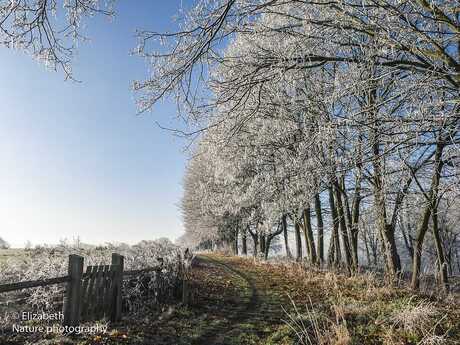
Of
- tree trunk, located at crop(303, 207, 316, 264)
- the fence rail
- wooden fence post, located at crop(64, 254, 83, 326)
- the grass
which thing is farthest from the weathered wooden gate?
tree trunk, located at crop(303, 207, 316, 264)

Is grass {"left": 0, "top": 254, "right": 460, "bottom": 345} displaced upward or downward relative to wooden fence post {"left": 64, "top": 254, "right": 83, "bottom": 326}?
downward

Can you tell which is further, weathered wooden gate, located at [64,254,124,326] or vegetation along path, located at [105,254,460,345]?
weathered wooden gate, located at [64,254,124,326]

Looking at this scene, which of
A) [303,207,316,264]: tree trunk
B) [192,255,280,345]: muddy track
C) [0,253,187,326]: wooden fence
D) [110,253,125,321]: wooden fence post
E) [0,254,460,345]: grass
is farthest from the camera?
[303,207,316,264]: tree trunk

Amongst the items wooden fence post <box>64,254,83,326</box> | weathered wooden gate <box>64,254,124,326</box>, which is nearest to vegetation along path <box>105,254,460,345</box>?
weathered wooden gate <box>64,254,124,326</box>

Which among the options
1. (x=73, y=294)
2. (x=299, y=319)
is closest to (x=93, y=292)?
(x=73, y=294)

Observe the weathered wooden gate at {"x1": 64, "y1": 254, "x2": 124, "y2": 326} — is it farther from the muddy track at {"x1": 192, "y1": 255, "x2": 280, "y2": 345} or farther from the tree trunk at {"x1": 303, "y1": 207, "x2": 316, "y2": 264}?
the tree trunk at {"x1": 303, "y1": 207, "x2": 316, "y2": 264}

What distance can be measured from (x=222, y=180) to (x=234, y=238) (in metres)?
11.4

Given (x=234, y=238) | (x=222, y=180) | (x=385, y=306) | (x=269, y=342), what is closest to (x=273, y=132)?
(x=385, y=306)

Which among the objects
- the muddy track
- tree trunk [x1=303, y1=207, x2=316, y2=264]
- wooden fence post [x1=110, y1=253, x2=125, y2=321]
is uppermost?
tree trunk [x1=303, y1=207, x2=316, y2=264]

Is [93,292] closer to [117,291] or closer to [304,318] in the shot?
[117,291]

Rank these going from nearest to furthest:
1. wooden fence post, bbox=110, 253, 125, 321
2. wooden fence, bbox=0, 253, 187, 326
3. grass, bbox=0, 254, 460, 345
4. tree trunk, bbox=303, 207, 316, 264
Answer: grass, bbox=0, 254, 460, 345
wooden fence, bbox=0, 253, 187, 326
wooden fence post, bbox=110, 253, 125, 321
tree trunk, bbox=303, 207, 316, 264

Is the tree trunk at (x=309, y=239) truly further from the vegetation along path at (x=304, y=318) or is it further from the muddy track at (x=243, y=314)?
the muddy track at (x=243, y=314)

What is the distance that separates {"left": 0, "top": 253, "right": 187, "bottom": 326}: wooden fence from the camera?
19.5 ft

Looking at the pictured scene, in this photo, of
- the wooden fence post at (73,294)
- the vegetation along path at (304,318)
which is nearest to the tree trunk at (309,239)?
the vegetation along path at (304,318)
